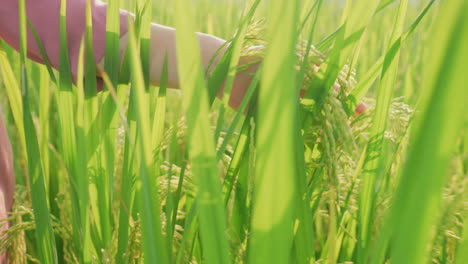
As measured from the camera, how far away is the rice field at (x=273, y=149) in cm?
25

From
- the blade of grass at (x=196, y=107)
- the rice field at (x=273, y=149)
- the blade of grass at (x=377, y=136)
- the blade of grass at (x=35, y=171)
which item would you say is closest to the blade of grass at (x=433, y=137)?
the rice field at (x=273, y=149)

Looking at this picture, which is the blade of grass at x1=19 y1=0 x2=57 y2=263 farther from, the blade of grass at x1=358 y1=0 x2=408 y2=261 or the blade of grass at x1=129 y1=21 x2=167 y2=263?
the blade of grass at x1=358 y1=0 x2=408 y2=261

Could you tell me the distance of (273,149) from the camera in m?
0.28

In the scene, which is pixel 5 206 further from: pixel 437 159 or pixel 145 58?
pixel 437 159

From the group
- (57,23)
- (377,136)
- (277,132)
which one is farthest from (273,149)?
(57,23)

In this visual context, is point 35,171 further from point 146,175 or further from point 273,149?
point 273,149

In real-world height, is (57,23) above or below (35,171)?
above

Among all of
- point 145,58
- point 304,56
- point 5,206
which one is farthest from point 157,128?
point 5,206

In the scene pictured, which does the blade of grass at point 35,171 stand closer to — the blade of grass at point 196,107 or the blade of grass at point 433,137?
the blade of grass at point 196,107

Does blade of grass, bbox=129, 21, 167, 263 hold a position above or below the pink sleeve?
below

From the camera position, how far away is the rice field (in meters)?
0.25

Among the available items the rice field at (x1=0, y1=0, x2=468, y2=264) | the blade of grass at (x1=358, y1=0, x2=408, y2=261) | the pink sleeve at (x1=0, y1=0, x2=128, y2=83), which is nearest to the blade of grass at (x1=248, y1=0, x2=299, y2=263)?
the rice field at (x1=0, y1=0, x2=468, y2=264)

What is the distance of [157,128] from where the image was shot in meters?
0.53

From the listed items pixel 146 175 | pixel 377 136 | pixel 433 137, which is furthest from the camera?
pixel 377 136
